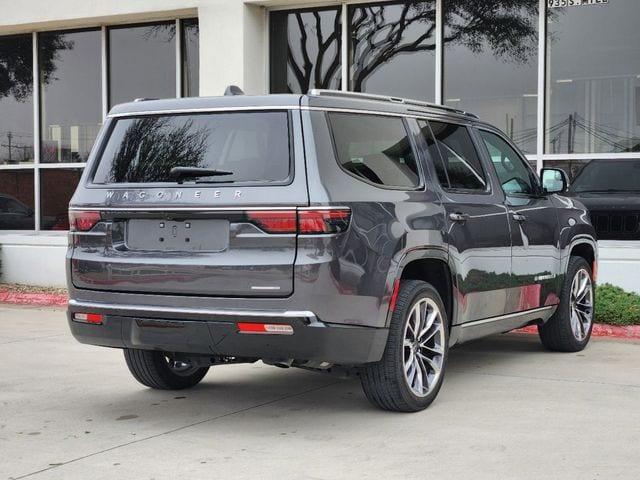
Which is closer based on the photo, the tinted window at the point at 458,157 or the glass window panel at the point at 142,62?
the tinted window at the point at 458,157

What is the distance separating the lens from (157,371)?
659 cm

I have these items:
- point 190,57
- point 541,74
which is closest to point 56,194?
point 190,57

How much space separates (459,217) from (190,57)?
27.3 ft

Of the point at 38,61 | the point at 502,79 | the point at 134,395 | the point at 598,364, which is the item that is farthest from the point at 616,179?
the point at 38,61

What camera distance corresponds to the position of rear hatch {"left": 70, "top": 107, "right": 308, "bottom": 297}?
528 centimetres

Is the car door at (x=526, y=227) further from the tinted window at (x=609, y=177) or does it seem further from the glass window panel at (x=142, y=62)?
the glass window panel at (x=142, y=62)

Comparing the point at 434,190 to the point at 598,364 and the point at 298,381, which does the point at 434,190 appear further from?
the point at 598,364

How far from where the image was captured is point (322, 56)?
13211 mm

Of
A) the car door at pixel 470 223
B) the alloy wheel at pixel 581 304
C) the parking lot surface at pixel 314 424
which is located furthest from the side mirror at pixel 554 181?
the parking lot surface at pixel 314 424

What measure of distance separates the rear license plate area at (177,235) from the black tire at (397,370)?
112cm

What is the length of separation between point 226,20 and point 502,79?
376cm

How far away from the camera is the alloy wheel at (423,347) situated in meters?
5.90

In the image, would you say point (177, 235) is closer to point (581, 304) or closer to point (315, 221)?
point (315, 221)

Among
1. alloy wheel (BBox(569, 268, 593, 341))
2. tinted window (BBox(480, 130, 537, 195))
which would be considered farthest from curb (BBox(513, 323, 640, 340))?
tinted window (BBox(480, 130, 537, 195))
